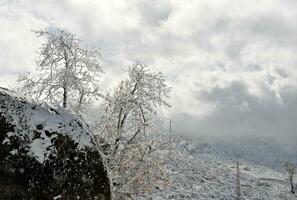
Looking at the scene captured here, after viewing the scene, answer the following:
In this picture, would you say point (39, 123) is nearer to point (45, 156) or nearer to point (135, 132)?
point (45, 156)

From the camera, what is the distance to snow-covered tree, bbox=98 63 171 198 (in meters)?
23.5

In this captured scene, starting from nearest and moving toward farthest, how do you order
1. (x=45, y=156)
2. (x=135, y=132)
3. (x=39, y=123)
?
(x=45, y=156) < (x=39, y=123) < (x=135, y=132)

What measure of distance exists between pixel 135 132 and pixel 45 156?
1518 cm

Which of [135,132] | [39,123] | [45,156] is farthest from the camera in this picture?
[135,132]

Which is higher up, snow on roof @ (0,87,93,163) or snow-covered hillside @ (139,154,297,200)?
snow-covered hillside @ (139,154,297,200)

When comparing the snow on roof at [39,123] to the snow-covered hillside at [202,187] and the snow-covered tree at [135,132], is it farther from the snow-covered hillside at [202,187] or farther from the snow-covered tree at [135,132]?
the snow-covered hillside at [202,187]

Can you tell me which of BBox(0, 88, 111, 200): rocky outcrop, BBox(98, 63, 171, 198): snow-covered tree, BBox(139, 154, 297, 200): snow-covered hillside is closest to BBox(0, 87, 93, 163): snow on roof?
BBox(0, 88, 111, 200): rocky outcrop

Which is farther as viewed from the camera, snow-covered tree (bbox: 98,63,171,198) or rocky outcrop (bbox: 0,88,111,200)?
snow-covered tree (bbox: 98,63,171,198)

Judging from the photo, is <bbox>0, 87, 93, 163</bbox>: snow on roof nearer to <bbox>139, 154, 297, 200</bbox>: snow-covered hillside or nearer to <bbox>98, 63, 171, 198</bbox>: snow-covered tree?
<bbox>98, 63, 171, 198</bbox>: snow-covered tree

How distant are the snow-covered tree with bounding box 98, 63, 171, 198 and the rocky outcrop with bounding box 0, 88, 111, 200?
13.6 meters

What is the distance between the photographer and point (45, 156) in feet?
29.7

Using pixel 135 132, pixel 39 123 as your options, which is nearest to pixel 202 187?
pixel 135 132

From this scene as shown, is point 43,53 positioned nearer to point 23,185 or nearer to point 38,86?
point 38,86

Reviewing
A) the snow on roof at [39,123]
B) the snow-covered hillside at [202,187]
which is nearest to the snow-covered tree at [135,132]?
the snow on roof at [39,123]
